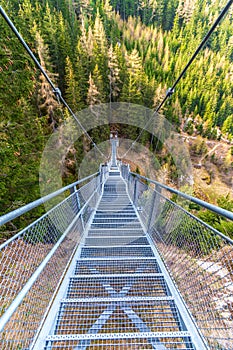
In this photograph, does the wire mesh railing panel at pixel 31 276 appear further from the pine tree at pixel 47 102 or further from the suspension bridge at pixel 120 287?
the pine tree at pixel 47 102

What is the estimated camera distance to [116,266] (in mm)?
1792

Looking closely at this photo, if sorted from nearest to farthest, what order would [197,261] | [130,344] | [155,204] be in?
[130,344] < [197,261] < [155,204]

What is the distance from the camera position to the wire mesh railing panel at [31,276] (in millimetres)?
863

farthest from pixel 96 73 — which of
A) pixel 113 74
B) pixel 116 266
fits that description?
pixel 116 266

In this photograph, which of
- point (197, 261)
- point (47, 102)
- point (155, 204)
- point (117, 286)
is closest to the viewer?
point (197, 261)

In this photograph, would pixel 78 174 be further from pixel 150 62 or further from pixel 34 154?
pixel 150 62

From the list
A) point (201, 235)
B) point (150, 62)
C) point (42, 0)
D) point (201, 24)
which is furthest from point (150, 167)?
point (201, 24)

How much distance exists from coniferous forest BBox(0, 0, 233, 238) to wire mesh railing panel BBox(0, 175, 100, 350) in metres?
3.00

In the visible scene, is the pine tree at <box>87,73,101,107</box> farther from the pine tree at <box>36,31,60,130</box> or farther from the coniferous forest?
the pine tree at <box>36,31,60,130</box>

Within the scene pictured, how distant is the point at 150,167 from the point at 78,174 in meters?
11.7

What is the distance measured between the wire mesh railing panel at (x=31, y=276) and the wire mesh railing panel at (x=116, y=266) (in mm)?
178

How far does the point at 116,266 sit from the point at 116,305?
498 millimetres

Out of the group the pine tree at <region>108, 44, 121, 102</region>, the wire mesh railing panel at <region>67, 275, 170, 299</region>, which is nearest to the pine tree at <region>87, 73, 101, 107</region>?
the pine tree at <region>108, 44, 121, 102</region>

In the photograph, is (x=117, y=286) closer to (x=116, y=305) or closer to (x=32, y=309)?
(x=116, y=305)
